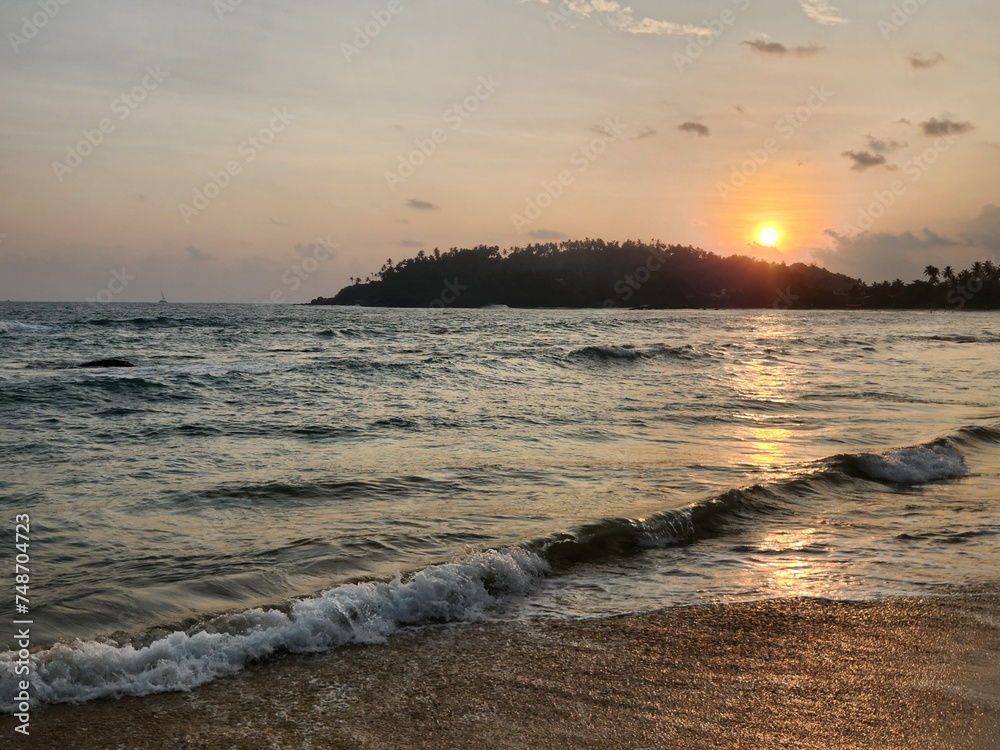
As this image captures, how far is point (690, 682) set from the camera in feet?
15.6

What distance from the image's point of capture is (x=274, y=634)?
5340 millimetres

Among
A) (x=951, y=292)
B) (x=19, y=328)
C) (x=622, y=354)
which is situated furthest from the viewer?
(x=951, y=292)

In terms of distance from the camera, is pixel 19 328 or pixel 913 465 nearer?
pixel 913 465

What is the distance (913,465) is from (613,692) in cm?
878

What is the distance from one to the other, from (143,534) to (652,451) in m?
7.73

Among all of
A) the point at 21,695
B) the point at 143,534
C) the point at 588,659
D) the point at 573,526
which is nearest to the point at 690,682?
the point at 588,659

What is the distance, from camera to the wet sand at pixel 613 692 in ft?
13.3

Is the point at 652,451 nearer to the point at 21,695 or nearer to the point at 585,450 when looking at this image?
the point at 585,450

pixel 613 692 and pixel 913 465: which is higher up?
pixel 913 465

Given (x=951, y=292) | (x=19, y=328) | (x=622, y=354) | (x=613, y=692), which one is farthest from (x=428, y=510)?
(x=951, y=292)

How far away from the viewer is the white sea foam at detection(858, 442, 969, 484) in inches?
441

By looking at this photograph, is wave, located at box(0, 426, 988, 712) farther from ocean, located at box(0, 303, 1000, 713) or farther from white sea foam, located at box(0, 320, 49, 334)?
white sea foam, located at box(0, 320, 49, 334)

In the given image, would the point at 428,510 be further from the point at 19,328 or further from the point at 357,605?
the point at 19,328

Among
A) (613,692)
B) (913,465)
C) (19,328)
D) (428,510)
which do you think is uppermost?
(19,328)
